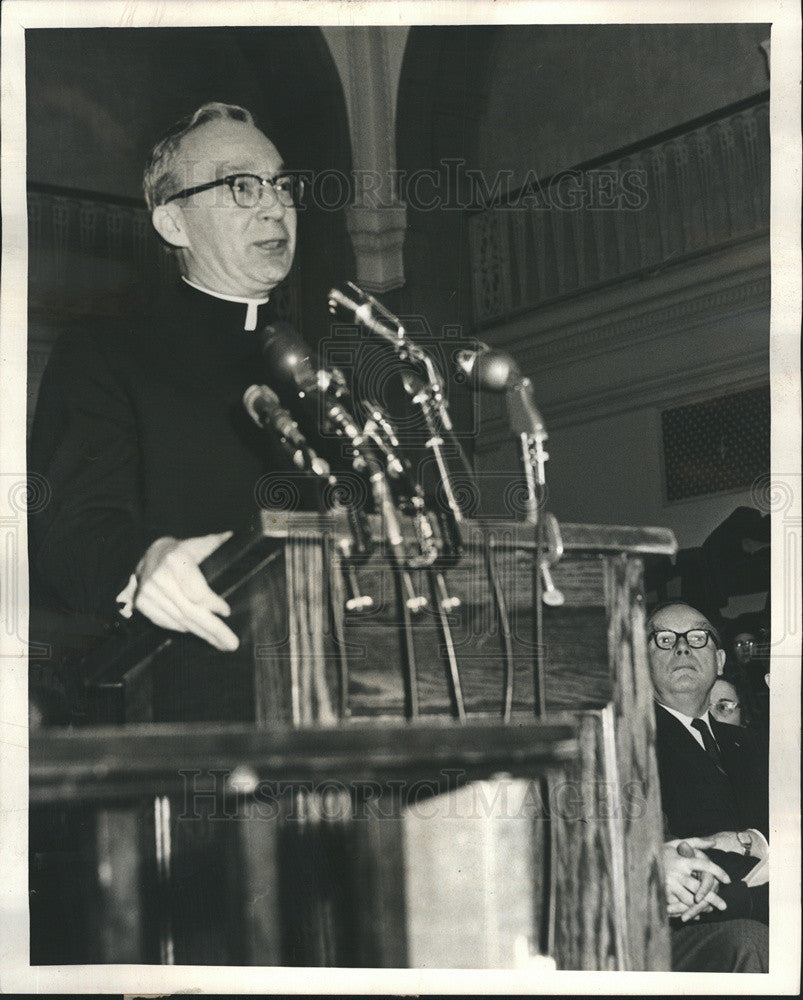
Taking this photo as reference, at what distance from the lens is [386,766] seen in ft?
7.09

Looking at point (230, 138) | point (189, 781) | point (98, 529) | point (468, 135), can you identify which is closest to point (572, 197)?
point (468, 135)

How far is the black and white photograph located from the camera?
2.11 meters

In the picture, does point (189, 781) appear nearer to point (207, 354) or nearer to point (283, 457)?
point (283, 457)

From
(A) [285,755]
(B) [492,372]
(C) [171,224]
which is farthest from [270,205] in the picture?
(A) [285,755]

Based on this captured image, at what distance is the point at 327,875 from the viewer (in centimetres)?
212

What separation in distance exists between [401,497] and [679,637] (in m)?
0.53

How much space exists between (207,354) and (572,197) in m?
0.71

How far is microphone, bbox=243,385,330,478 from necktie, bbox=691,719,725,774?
77 centimetres

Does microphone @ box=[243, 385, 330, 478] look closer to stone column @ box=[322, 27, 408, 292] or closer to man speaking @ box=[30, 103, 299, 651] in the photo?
man speaking @ box=[30, 103, 299, 651]

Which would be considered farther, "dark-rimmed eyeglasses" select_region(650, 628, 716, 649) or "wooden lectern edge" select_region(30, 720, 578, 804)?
"dark-rimmed eyeglasses" select_region(650, 628, 716, 649)

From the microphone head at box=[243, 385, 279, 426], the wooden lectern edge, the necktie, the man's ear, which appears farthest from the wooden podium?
the man's ear

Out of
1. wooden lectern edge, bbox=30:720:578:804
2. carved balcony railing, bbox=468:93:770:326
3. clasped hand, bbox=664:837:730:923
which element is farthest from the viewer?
carved balcony railing, bbox=468:93:770:326

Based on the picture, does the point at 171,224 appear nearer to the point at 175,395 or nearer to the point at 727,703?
the point at 175,395

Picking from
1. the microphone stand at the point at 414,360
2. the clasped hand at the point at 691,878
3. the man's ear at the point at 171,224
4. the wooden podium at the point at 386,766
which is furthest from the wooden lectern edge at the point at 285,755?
the man's ear at the point at 171,224
